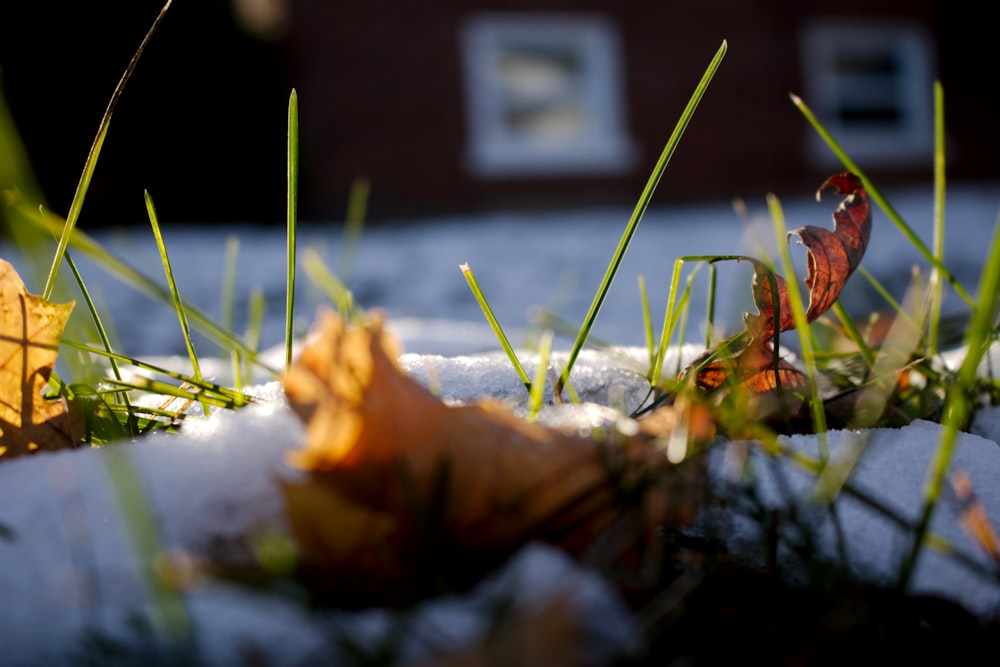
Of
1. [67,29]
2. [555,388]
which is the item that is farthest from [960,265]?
[67,29]

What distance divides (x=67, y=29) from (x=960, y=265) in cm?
669

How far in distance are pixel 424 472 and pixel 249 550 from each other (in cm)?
9

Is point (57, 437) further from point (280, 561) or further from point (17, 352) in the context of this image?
point (280, 561)

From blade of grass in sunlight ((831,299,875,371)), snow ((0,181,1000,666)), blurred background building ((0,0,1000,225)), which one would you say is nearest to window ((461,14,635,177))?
blurred background building ((0,0,1000,225))

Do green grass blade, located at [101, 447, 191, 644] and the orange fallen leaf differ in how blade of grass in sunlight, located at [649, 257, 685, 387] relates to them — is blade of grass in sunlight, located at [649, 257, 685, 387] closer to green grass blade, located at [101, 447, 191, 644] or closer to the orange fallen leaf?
the orange fallen leaf

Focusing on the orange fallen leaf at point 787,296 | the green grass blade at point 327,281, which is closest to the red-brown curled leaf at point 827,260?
the orange fallen leaf at point 787,296

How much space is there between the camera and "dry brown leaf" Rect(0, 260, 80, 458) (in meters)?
0.44

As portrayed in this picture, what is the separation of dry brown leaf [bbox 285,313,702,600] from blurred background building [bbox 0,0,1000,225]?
687 cm

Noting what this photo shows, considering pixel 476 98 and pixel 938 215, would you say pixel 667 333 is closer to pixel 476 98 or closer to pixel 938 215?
pixel 938 215

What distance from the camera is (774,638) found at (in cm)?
31

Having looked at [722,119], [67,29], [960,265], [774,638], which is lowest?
[960,265]

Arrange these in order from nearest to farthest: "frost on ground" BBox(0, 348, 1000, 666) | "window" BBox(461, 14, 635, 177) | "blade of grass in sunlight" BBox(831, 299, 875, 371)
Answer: "frost on ground" BBox(0, 348, 1000, 666), "blade of grass in sunlight" BBox(831, 299, 875, 371), "window" BBox(461, 14, 635, 177)

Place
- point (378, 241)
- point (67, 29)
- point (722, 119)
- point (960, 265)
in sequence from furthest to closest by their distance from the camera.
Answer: point (722, 119)
point (67, 29)
point (378, 241)
point (960, 265)

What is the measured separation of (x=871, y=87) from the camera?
29.8 feet
